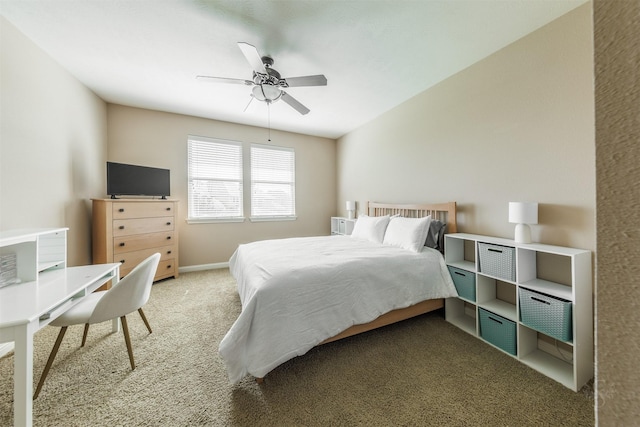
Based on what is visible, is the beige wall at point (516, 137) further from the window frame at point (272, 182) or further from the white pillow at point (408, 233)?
the window frame at point (272, 182)

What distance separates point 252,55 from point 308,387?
2638mm

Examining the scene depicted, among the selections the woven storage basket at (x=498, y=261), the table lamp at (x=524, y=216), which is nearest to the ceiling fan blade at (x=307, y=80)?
the table lamp at (x=524, y=216)

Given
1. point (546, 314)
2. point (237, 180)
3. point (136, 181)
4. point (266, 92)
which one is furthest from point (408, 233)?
point (136, 181)

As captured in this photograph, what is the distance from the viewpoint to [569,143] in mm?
1819

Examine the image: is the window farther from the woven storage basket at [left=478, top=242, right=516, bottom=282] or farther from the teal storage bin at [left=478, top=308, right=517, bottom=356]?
the teal storage bin at [left=478, top=308, right=517, bottom=356]

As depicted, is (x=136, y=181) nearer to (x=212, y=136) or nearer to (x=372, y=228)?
(x=212, y=136)

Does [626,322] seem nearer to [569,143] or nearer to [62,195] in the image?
[569,143]

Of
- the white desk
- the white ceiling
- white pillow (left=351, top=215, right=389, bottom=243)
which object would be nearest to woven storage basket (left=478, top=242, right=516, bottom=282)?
white pillow (left=351, top=215, right=389, bottom=243)

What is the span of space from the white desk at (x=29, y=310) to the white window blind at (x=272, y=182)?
2934 mm

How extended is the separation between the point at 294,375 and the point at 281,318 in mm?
450

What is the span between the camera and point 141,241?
10.8 ft

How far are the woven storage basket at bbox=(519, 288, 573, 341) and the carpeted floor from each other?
341 millimetres

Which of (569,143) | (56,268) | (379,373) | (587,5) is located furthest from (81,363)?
(587,5)

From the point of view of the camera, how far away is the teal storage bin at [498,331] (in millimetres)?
1842
